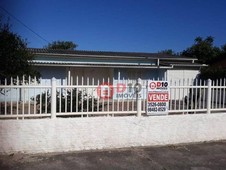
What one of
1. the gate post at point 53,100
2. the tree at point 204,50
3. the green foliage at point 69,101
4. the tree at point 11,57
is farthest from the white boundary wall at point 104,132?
the tree at point 204,50

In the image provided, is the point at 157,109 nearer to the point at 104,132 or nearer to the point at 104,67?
the point at 104,132

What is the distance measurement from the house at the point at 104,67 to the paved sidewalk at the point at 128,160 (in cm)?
1159

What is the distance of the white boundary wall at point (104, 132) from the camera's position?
6.66m

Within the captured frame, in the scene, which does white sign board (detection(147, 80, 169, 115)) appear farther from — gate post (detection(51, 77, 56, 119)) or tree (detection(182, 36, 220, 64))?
tree (detection(182, 36, 220, 64))

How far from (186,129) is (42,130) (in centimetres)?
361

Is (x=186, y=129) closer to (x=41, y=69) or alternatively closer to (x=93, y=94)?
(x=93, y=94)

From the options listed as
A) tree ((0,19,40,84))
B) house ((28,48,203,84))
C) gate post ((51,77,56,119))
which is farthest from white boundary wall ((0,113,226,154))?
house ((28,48,203,84))

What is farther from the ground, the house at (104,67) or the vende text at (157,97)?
the house at (104,67)

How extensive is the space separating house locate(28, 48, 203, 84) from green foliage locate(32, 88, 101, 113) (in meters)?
10.7

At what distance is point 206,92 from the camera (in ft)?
27.6

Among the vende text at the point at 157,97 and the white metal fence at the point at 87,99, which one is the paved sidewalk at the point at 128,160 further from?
the vende text at the point at 157,97

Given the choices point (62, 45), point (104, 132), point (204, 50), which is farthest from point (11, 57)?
point (62, 45)

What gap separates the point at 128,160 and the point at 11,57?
496 centimetres

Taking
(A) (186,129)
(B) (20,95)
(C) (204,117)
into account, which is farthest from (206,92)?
(B) (20,95)
